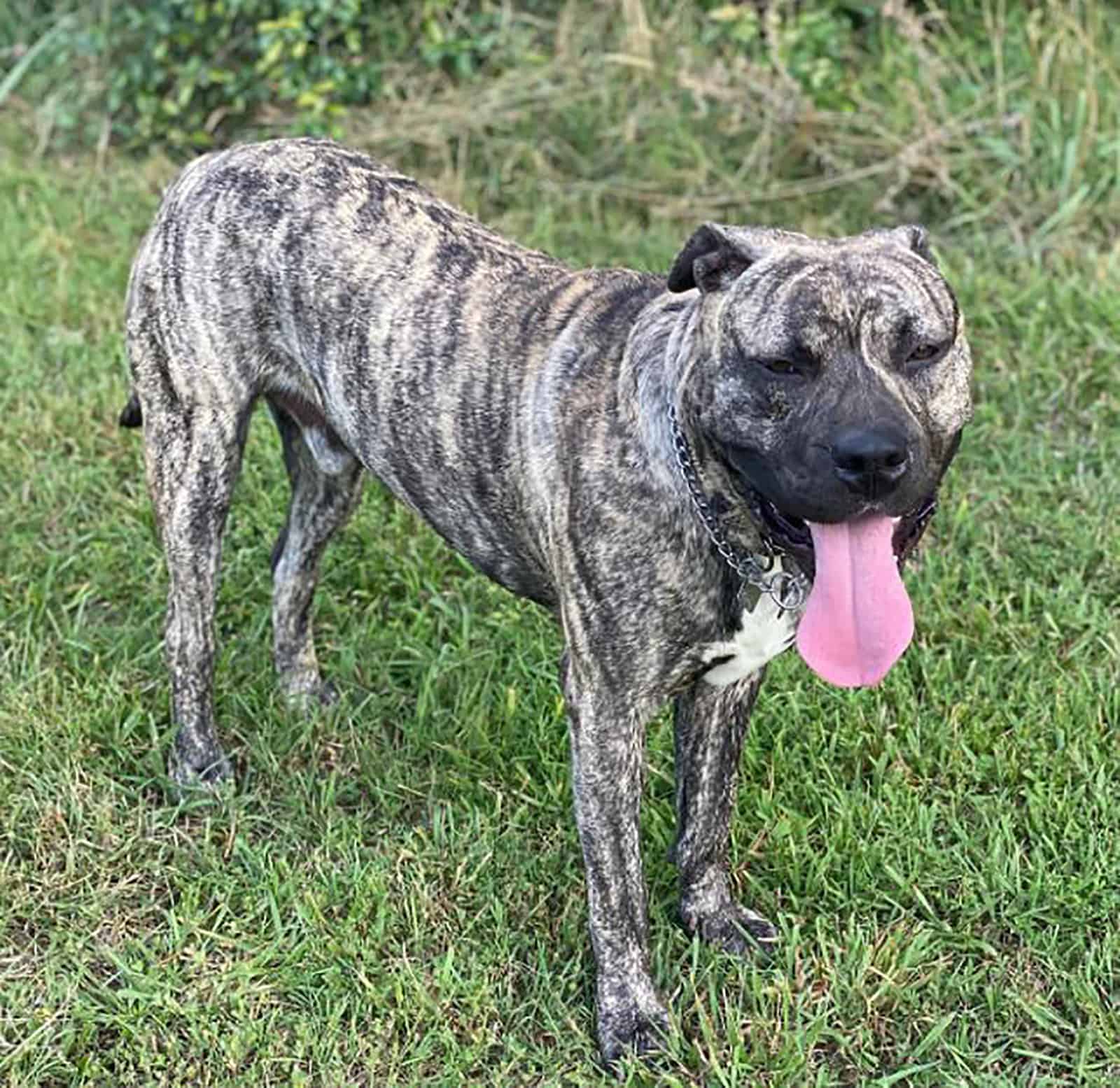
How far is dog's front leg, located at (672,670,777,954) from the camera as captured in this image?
3480 mm

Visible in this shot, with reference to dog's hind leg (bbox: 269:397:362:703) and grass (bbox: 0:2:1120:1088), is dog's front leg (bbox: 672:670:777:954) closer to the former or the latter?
grass (bbox: 0:2:1120:1088)

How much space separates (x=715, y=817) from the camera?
3523 mm

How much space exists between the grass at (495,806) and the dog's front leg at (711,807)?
7 cm

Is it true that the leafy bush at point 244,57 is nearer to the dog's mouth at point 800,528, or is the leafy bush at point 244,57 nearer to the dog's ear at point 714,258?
the dog's ear at point 714,258

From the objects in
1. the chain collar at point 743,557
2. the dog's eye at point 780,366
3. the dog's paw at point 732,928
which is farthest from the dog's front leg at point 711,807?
the dog's eye at point 780,366

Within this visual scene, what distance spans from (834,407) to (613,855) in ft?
3.32

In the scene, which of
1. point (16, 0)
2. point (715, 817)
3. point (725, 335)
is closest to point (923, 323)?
point (725, 335)

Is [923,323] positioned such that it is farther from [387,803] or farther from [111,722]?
[111,722]

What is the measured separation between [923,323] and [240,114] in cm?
472

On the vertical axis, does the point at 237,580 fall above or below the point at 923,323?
below

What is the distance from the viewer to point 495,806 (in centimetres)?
384

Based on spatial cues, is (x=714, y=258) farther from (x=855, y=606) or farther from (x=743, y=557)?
(x=855, y=606)

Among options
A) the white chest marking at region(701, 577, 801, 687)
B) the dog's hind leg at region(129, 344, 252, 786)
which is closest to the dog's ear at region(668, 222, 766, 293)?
the white chest marking at region(701, 577, 801, 687)

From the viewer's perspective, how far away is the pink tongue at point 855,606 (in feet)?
9.30
